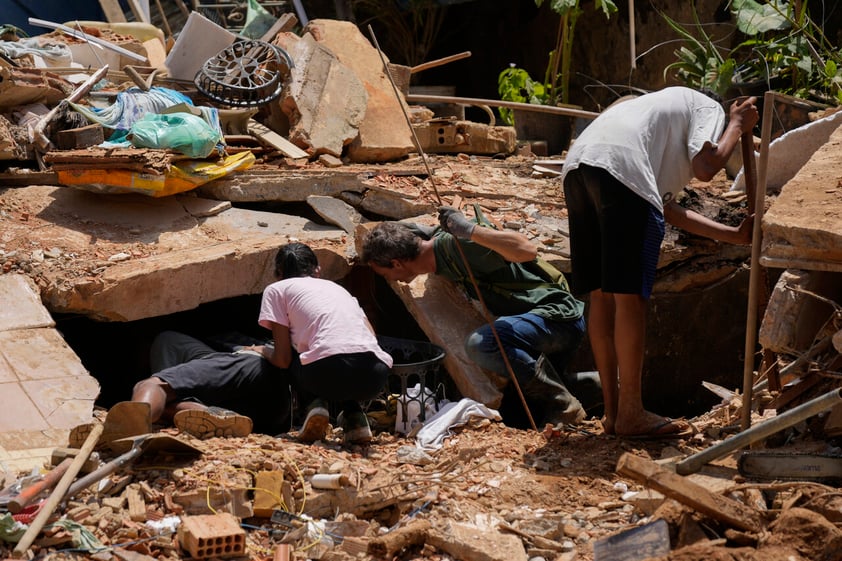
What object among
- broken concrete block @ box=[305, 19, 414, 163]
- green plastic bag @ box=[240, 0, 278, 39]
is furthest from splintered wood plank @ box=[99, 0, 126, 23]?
broken concrete block @ box=[305, 19, 414, 163]

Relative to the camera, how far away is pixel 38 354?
222 inches

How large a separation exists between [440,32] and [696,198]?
9564mm

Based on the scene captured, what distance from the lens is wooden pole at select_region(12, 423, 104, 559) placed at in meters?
3.64

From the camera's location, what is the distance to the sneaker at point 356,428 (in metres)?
5.20

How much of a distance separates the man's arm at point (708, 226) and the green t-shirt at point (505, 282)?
1.19 m

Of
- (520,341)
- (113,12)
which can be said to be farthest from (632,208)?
(113,12)

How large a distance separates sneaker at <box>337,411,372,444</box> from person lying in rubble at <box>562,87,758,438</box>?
1.21m

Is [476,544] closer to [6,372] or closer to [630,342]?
[630,342]

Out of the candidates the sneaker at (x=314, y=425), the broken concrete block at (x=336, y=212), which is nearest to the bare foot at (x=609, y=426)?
the sneaker at (x=314, y=425)

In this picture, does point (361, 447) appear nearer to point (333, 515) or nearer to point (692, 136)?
point (333, 515)

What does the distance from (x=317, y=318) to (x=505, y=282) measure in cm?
122

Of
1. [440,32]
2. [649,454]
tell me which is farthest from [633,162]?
[440,32]

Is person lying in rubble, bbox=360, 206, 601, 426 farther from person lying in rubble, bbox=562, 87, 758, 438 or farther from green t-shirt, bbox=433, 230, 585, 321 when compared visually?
→ person lying in rubble, bbox=562, 87, 758, 438

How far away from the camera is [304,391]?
19.1ft
